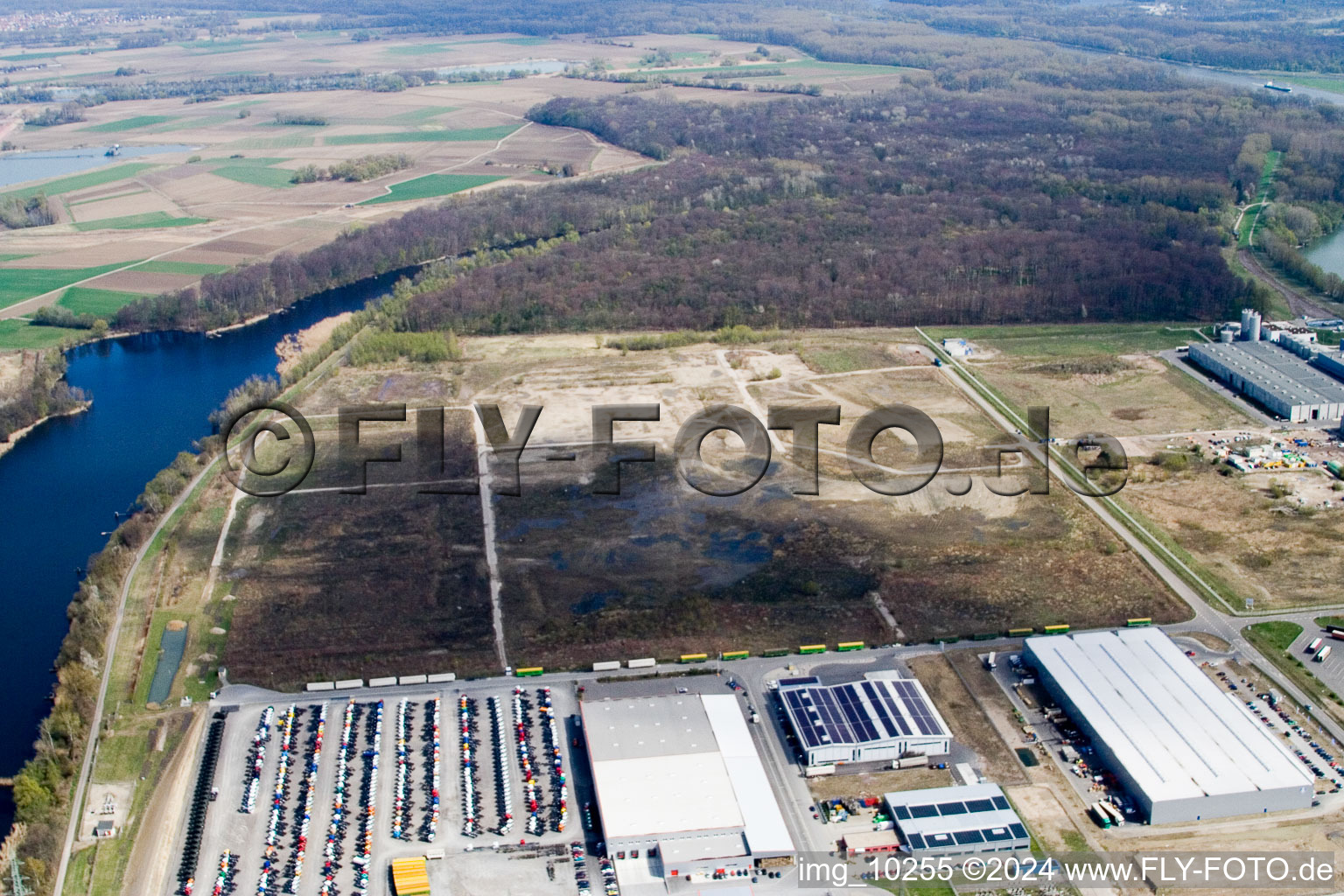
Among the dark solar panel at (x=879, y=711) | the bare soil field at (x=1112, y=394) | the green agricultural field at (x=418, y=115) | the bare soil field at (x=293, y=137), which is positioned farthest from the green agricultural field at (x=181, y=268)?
the dark solar panel at (x=879, y=711)

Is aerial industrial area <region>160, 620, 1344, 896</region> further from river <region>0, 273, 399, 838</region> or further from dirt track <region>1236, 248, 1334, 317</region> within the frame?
dirt track <region>1236, 248, 1334, 317</region>

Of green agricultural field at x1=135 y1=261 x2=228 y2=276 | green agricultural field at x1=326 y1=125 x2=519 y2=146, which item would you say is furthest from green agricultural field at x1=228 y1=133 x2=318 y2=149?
green agricultural field at x1=135 y1=261 x2=228 y2=276

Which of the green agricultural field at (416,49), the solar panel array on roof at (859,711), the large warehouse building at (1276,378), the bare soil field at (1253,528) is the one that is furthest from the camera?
the green agricultural field at (416,49)

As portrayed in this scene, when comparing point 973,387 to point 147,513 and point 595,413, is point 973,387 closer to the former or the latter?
point 595,413

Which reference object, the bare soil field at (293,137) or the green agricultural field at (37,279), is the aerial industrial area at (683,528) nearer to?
the green agricultural field at (37,279)

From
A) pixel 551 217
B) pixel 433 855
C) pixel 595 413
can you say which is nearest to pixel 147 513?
pixel 595 413

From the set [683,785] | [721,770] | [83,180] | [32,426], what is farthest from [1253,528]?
Answer: [83,180]

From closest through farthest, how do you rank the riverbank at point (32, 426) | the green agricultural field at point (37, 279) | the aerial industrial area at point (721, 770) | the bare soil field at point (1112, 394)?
the aerial industrial area at point (721, 770), the bare soil field at point (1112, 394), the riverbank at point (32, 426), the green agricultural field at point (37, 279)
